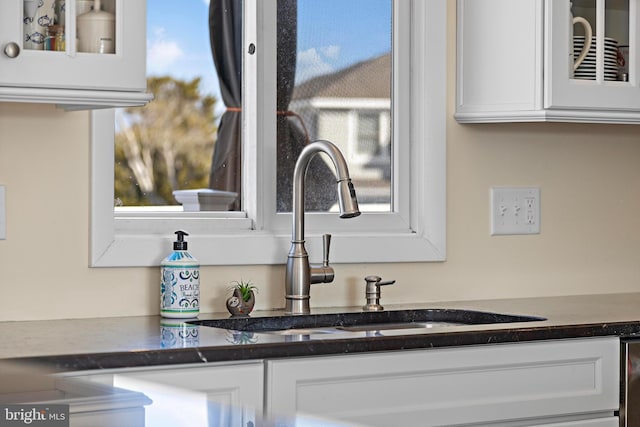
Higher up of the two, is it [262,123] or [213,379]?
[262,123]

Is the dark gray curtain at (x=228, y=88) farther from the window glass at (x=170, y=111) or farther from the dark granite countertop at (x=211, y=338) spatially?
the dark granite countertop at (x=211, y=338)

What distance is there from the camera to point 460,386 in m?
2.10

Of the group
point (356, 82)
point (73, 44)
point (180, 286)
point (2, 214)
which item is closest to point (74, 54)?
point (73, 44)

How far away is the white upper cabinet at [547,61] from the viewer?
2.53 meters

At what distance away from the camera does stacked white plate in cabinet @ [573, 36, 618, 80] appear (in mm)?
2576

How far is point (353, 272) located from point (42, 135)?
31.4 inches

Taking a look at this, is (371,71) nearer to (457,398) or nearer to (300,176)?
(300,176)

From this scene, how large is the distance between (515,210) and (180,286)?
0.99 metres

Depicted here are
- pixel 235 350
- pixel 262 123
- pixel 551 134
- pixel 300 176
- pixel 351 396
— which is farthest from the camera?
pixel 551 134

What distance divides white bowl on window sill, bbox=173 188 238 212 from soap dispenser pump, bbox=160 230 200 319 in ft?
0.95

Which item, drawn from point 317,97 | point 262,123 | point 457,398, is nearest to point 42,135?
point 262,123

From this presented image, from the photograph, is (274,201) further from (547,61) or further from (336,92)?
(547,61)

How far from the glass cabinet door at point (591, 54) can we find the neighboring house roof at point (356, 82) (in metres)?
0.41

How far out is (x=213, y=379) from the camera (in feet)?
6.16
